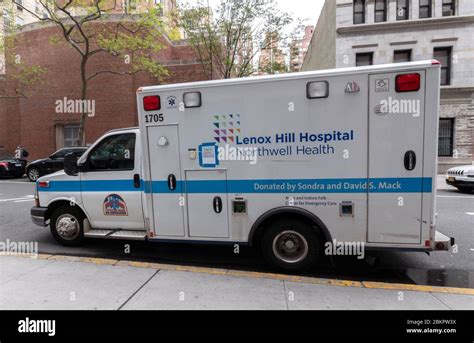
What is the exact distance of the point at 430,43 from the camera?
1772 centimetres

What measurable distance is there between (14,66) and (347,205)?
24459 millimetres

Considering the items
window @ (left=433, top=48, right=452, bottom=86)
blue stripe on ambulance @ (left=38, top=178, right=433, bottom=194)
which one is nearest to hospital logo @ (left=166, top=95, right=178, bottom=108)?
blue stripe on ambulance @ (left=38, top=178, right=433, bottom=194)

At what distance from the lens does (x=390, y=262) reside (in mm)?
4586

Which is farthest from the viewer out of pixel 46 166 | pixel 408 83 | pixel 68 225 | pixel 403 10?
pixel 403 10

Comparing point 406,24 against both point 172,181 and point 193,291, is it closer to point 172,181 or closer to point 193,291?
point 172,181

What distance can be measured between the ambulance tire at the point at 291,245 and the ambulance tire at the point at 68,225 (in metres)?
3.35

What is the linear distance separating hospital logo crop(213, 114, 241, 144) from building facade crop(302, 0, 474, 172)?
17.2m

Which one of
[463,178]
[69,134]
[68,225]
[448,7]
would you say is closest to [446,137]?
[448,7]

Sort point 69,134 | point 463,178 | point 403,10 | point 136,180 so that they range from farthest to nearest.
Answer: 1. point 69,134
2. point 403,10
3. point 463,178
4. point 136,180

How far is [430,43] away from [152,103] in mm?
19950

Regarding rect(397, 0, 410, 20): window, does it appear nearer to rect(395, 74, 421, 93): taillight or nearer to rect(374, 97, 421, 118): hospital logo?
rect(395, 74, 421, 93): taillight

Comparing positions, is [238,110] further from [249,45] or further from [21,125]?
[21,125]

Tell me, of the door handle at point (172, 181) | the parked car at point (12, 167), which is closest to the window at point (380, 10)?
the door handle at point (172, 181)

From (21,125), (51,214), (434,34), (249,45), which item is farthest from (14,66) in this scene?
(434,34)
